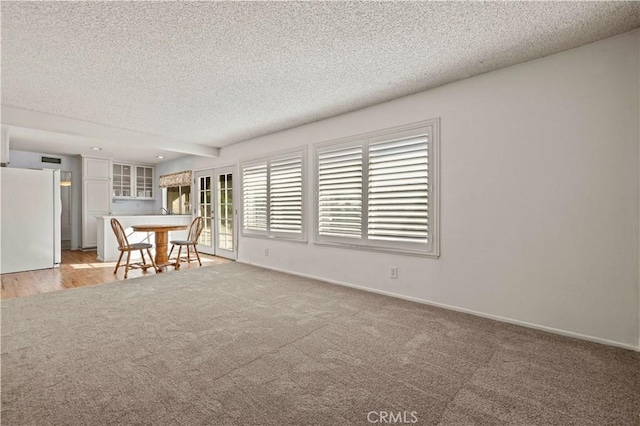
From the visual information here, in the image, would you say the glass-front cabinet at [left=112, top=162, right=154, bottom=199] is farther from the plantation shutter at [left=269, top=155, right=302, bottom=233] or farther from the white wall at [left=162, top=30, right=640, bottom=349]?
the white wall at [left=162, top=30, right=640, bottom=349]

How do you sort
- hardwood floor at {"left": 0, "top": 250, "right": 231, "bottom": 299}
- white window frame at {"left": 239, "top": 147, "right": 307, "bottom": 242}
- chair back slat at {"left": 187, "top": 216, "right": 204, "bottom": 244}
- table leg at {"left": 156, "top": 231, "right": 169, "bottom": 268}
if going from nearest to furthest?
hardwood floor at {"left": 0, "top": 250, "right": 231, "bottom": 299} → white window frame at {"left": 239, "top": 147, "right": 307, "bottom": 242} → table leg at {"left": 156, "top": 231, "right": 169, "bottom": 268} → chair back slat at {"left": 187, "top": 216, "right": 204, "bottom": 244}

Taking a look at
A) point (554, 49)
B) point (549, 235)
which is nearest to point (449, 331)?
point (549, 235)

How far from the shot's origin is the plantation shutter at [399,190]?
131 inches

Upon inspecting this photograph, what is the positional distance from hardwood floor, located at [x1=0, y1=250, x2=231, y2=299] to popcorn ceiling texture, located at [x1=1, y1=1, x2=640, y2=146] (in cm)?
238

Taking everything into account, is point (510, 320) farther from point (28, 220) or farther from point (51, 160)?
point (51, 160)

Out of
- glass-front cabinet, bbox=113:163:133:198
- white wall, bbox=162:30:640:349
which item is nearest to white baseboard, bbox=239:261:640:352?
white wall, bbox=162:30:640:349

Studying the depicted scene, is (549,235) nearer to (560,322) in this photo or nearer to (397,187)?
(560,322)

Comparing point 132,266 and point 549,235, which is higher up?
point 549,235

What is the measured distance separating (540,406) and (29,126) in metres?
6.06

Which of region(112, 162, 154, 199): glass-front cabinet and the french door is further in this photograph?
region(112, 162, 154, 199): glass-front cabinet

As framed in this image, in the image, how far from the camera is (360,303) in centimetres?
333

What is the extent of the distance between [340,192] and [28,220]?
5.24 metres

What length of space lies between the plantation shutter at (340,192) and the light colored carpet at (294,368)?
3.92 feet

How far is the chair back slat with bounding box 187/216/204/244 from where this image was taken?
561 centimetres
